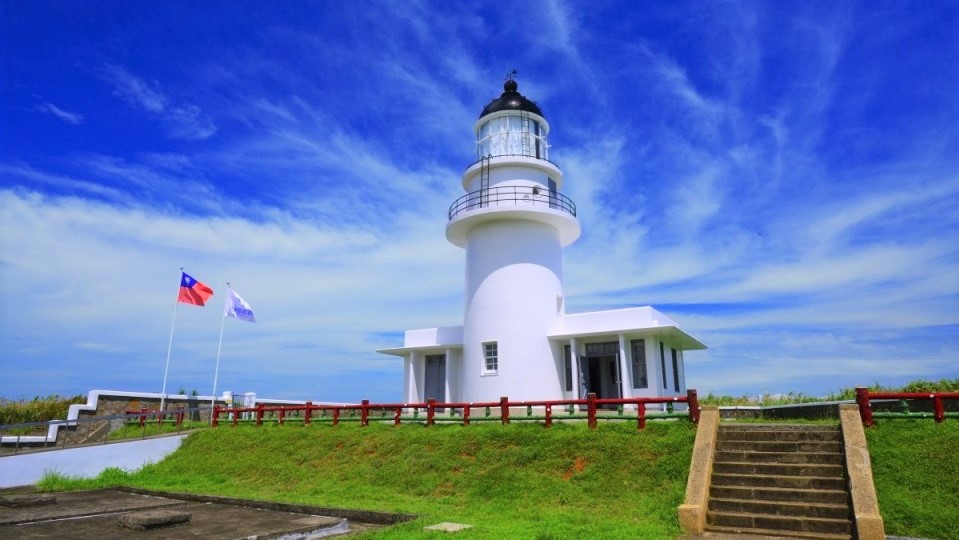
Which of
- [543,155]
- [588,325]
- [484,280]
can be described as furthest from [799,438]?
[543,155]

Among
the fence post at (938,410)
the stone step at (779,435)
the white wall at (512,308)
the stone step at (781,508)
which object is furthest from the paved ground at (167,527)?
the fence post at (938,410)

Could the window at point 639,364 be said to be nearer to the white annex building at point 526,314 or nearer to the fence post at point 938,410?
the white annex building at point 526,314

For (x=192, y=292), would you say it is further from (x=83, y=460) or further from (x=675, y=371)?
(x=675, y=371)

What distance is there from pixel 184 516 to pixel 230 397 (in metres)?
15.3

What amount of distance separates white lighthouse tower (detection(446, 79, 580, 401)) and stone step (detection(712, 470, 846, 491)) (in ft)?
28.0

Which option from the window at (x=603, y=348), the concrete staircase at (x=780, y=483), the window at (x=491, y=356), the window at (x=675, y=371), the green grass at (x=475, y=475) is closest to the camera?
the concrete staircase at (x=780, y=483)

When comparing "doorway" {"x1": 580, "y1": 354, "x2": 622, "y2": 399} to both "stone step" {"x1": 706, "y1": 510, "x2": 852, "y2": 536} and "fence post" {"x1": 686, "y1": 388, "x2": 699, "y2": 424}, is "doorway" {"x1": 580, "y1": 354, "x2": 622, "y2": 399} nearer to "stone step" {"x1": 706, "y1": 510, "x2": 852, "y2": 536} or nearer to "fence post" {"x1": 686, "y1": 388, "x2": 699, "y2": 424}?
"fence post" {"x1": 686, "y1": 388, "x2": 699, "y2": 424}

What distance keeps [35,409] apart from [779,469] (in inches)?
873

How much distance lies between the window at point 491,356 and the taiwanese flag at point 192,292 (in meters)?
10.9

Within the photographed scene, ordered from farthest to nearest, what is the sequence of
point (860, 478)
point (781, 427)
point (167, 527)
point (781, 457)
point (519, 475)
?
point (519, 475) → point (781, 427) → point (781, 457) → point (167, 527) → point (860, 478)

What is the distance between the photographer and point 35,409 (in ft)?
63.6

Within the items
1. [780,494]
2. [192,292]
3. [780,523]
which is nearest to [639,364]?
[780,494]

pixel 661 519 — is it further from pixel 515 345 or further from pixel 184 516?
pixel 515 345

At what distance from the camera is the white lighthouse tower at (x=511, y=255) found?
18062 millimetres
